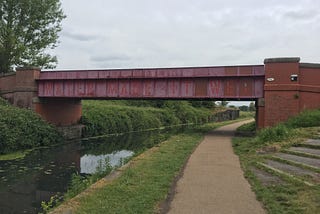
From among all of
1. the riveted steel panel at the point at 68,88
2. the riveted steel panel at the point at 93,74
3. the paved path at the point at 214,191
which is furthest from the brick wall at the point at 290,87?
the riveted steel panel at the point at 68,88

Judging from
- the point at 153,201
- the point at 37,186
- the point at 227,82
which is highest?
the point at 227,82

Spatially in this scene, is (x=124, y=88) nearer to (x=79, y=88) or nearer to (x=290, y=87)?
(x=79, y=88)

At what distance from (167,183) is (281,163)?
412 cm

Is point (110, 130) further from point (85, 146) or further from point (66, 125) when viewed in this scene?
point (85, 146)

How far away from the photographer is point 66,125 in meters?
28.9

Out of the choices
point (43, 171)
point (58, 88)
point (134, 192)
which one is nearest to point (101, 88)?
point (58, 88)

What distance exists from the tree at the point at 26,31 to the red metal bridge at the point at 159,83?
7.29 meters

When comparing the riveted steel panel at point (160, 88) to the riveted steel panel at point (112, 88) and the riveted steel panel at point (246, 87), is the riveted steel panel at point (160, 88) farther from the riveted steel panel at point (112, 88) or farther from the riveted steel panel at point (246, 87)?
the riveted steel panel at point (246, 87)

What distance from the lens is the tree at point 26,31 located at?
3169 cm

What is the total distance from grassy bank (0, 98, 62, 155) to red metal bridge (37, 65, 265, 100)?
11.6 ft

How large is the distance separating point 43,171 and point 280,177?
33.6 feet

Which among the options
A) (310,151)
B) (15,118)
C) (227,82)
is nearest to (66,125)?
(15,118)

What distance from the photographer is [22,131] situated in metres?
21.0

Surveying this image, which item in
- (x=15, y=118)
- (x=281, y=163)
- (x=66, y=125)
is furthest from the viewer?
(x=66, y=125)
